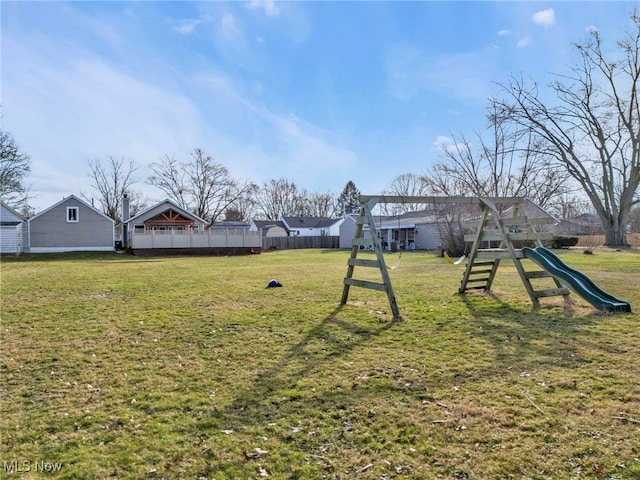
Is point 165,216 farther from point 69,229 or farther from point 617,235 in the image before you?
point 617,235

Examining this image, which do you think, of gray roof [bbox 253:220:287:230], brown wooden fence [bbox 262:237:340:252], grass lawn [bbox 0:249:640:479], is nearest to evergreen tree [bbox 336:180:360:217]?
gray roof [bbox 253:220:287:230]

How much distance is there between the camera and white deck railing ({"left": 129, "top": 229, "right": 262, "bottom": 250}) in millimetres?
26531

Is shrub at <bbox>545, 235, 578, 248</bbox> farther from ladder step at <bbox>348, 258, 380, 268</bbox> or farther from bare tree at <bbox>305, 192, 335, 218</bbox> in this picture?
bare tree at <bbox>305, 192, 335, 218</bbox>

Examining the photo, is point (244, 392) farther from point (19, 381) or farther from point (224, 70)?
point (224, 70)

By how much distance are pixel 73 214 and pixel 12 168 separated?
347 inches

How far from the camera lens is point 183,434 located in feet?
9.27

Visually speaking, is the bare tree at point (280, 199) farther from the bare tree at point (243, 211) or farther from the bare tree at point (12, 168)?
the bare tree at point (12, 168)

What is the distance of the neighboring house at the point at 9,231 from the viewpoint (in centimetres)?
2677

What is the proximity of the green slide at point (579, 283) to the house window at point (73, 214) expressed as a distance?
31.7 metres

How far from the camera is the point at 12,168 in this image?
33.0m

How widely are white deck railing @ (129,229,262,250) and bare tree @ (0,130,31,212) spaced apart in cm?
1430

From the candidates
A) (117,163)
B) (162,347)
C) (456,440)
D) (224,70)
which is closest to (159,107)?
(224,70)

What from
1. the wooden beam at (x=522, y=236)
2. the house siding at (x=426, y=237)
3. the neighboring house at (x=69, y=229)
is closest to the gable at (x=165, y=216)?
the neighboring house at (x=69, y=229)

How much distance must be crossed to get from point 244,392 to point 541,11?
44.3 ft
